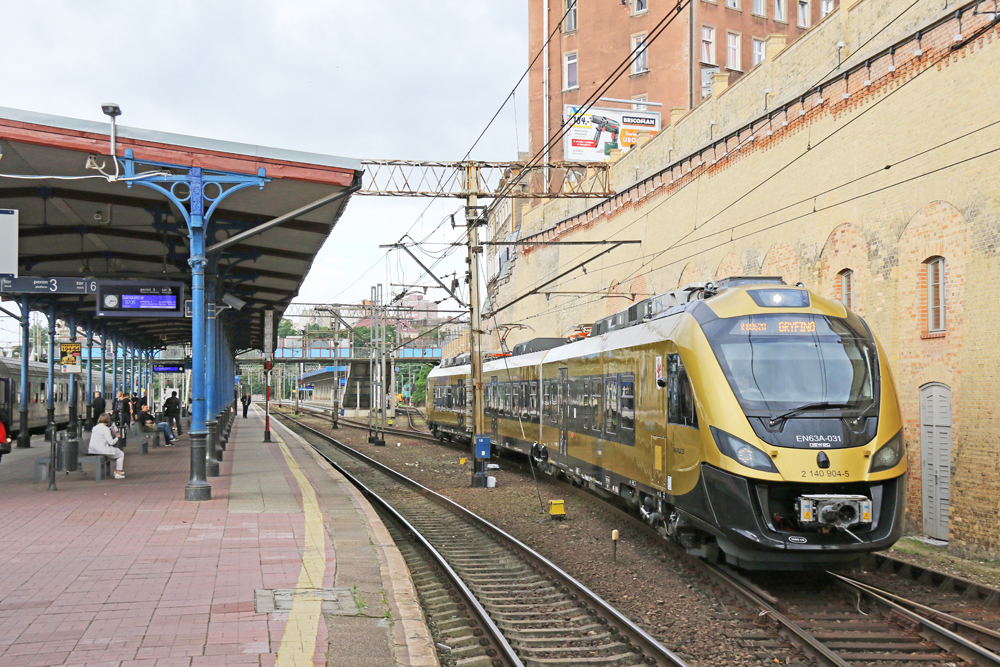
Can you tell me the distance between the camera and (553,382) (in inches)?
710

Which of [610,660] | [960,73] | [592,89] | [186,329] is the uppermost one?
[592,89]

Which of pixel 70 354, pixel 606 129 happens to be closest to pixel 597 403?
pixel 70 354

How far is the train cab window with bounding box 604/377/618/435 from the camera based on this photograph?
12.7m

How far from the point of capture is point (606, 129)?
40.5m

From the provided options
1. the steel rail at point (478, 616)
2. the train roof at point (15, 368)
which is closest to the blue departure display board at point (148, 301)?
the steel rail at point (478, 616)

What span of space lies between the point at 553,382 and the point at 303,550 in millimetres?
9150

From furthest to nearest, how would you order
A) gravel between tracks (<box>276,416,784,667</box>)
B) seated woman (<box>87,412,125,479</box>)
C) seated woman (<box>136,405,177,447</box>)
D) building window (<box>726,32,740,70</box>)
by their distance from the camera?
building window (<box>726,32,740,70</box>), seated woman (<box>136,405,177,447</box>), seated woman (<box>87,412,125,479</box>), gravel between tracks (<box>276,416,784,667</box>)

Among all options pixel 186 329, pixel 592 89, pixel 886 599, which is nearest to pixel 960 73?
pixel 886 599

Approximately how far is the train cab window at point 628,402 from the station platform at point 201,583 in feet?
11.5

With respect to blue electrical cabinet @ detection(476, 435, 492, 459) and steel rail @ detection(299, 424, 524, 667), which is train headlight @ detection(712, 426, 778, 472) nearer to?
steel rail @ detection(299, 424, 524, 667)

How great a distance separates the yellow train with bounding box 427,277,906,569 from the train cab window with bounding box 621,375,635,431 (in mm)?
337

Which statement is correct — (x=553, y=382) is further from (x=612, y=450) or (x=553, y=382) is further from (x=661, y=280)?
(x=661, y=280)

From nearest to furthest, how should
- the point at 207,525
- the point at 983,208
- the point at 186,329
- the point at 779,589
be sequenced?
the point at 779,589, the point at 207,525, the point at 983,208, the point at 186,329

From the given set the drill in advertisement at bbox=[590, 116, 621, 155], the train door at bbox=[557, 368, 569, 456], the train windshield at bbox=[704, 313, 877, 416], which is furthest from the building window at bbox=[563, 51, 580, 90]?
the train windshield at bbox=[704, 313, 877, 416]
